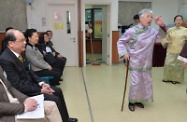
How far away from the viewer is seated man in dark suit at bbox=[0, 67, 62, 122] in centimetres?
159

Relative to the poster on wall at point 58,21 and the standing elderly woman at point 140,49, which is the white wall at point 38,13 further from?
the standing elderly woman at point 140,49

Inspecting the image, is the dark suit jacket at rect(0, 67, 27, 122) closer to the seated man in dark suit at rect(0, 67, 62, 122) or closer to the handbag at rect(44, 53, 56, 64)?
the seated man in dark suit at rect(0, 67, 62, 122)

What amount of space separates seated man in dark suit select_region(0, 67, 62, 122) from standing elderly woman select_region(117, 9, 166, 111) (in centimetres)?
129

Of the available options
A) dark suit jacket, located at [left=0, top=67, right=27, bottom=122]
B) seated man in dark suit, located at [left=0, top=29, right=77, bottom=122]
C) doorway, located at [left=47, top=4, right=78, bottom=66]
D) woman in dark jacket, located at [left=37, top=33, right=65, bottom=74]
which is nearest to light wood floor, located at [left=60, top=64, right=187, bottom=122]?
woman in dark jacket, located at [left=37, top=33, right=65, bottom=74]

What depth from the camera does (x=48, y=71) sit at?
3395 millimetres

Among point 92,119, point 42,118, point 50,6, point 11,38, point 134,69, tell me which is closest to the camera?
point 42,118

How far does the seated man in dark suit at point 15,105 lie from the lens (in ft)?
5.21

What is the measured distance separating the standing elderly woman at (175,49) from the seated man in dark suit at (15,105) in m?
2.97

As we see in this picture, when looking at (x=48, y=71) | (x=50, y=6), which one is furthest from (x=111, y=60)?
(x=48, y=71)

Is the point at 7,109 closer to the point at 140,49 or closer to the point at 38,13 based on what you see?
the point at 140,49

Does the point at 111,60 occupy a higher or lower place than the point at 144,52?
lower

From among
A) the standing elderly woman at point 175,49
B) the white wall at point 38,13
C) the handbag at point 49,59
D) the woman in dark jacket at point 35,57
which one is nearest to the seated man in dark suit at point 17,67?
the woman in dark jacket at point 35,57

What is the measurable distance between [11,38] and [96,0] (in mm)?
4016

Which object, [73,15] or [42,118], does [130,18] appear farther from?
[42,118]
